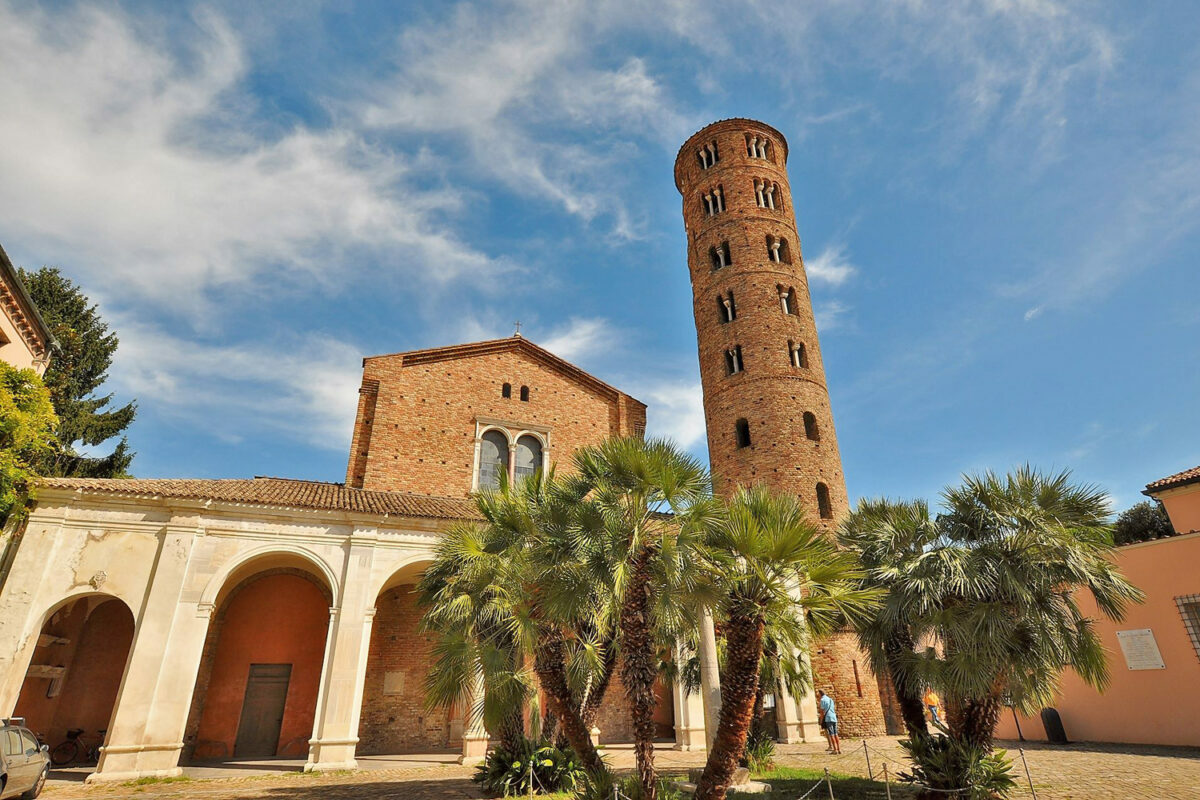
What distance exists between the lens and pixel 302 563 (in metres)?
15.7

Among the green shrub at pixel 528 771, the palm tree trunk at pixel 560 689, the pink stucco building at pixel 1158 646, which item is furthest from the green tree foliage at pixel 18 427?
the pink stucco building at pixel 1158 646

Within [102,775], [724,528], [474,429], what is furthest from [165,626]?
[724,528]

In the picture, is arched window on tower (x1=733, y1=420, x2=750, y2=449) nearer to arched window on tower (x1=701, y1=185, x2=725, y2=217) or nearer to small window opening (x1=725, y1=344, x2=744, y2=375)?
small window opening (x1=725, y1=344, x2=744, y2=375)

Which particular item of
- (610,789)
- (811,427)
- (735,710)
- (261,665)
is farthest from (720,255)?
(610,789)

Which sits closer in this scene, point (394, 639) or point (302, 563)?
point (302, 563)

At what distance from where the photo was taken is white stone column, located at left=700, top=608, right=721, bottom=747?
1030cm

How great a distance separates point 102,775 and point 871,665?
14041 mm

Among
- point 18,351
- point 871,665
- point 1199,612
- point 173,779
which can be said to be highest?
point 18,351

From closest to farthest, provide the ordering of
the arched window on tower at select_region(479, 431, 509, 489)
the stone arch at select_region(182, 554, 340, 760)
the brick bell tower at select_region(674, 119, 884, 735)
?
the stone arch at select_region(182, 554, 340, 760) → the brick bell tower at select_region(674, 119, 884, 735) → the arched window on tower at select_region(479, 431, 509, 489)

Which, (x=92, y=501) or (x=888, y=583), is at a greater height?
(x=92, y=501)

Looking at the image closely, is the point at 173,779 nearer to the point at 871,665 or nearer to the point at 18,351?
the point at 18,351

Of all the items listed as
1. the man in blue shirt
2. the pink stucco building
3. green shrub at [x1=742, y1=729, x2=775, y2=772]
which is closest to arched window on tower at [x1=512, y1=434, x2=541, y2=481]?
green shrub at [x1=742, y1=729, x2=775, y2=772]

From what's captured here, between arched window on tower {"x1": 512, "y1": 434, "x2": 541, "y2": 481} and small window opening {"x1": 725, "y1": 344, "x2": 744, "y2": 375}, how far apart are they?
7.80m

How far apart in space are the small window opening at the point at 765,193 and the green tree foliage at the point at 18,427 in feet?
79.3
